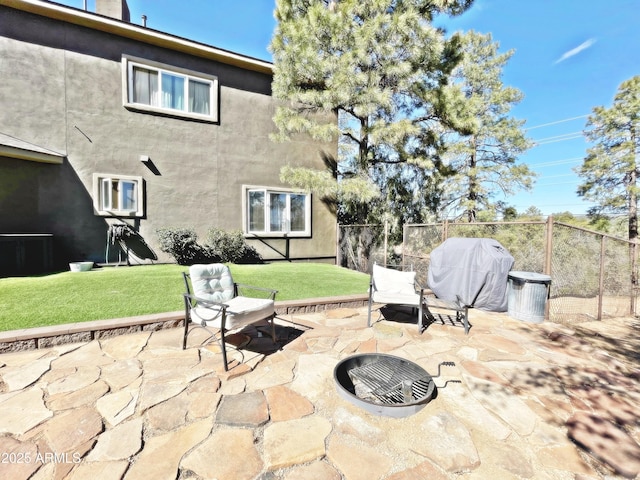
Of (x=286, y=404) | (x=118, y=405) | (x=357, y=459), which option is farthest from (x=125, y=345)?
(x=357, y=459)

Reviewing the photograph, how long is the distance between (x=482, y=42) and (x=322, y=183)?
13.6 meters

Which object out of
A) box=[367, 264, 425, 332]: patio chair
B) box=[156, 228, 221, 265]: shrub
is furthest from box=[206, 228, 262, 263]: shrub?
box=[367, 264, 425, 332]: patio chair

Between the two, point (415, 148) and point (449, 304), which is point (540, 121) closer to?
point (415, 148)

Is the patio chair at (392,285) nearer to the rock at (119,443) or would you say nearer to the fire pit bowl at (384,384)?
the fire pit bowl at (384,384)

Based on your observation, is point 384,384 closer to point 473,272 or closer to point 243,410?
point 243,410

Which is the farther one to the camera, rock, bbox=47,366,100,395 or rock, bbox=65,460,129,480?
rock, bbox=47,366,100,395

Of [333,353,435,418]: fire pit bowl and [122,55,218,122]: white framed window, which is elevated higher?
[122,55,218,122]: white framed window

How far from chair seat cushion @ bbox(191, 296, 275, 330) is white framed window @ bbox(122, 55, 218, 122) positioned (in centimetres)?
720

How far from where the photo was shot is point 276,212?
973 cm

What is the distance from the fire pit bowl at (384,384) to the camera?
245cm

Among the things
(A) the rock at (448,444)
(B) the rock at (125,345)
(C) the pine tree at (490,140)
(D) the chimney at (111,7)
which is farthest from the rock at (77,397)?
(C) the pine tree at (490,140)

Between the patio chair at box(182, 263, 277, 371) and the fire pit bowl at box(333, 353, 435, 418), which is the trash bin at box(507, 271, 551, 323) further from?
the patio chair at box(182, 263, 277, 371)

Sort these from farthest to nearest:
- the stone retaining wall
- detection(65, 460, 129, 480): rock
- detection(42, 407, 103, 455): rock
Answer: the stone retaining wall < detection(42, 407, 103, 455): rock < detection(65, 460, 129, 480): rock

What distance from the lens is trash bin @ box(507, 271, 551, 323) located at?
496 cm
